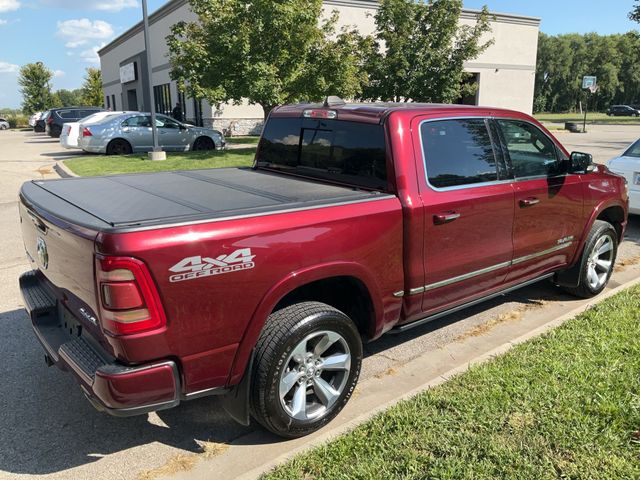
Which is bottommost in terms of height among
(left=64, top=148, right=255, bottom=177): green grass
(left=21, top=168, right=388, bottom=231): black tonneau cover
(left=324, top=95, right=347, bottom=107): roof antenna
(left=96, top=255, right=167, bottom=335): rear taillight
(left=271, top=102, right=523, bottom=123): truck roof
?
(left=64, top=148, right=255, bottom=177): green grass

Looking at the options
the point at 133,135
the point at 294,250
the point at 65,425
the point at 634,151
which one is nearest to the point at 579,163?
the point at 294,250

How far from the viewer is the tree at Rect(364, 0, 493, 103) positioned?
790 inches

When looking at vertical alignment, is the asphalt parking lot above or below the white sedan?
below

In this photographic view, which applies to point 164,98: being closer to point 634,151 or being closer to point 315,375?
point 634,151

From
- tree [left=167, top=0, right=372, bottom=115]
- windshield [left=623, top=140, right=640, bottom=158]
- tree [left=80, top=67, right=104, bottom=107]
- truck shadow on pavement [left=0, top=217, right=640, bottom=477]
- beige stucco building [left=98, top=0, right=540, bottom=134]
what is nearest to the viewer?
truck shadow on pavement [left=0, top=217, right=640, bottom=477]

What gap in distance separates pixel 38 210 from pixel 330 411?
208cm

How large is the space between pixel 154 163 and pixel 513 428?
1248 cm

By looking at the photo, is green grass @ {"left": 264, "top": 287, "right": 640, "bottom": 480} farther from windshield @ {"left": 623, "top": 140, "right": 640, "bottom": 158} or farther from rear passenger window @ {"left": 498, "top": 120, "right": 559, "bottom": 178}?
windshield @ {"left": 623, "top": 140, "right": 640, "bottom": 158}

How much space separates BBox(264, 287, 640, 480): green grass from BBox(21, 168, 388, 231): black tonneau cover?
1.34 metres

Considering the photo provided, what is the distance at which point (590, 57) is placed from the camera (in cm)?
8762

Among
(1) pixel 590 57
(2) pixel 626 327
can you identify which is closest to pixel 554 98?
(1) pixel 590 57

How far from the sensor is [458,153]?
3.86 metres

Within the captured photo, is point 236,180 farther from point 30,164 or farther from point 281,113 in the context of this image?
point 30,164

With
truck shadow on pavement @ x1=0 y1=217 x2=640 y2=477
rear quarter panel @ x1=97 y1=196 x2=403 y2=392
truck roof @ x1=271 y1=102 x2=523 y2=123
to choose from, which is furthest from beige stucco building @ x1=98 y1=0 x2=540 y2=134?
rear quarter panel @ x1=97 y1=196 x2=403 y2=392
